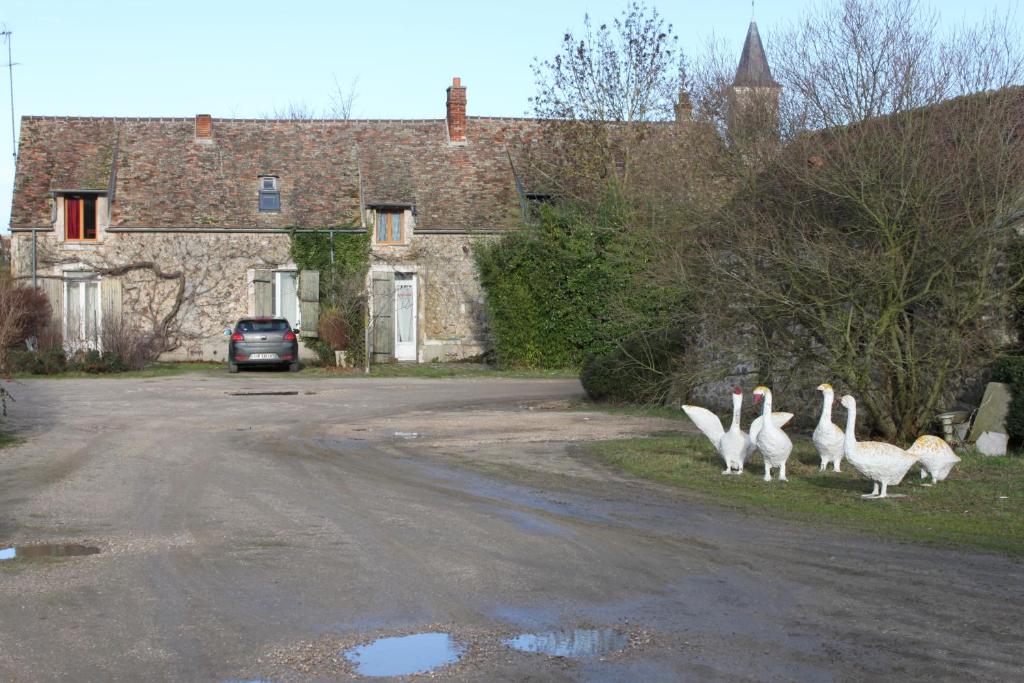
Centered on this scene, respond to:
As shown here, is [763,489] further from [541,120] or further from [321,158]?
[321,158]

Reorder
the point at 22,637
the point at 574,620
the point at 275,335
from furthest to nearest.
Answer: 1. the point at 275,335
2. the point at 574,620
3. the point at 22,637

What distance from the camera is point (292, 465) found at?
13641mm

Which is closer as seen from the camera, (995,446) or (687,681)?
(687,681)

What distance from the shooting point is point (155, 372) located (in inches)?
1205

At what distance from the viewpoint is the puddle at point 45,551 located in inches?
332

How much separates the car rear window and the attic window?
19.0 feet

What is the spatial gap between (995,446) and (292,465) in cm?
831

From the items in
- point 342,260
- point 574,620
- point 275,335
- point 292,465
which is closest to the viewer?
point 574,620

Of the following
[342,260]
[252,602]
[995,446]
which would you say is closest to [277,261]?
[342,260]

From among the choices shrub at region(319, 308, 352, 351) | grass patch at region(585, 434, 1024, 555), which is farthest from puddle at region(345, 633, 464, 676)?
shrub at region(319, 308, 352, 351)

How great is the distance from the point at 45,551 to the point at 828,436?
25.9ft

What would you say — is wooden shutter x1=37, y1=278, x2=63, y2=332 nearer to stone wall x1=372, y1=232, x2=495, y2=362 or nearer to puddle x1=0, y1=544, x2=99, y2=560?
stone wall x1=372, y1=232, x2=495, y2=362

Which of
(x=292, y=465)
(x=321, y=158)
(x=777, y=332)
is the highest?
(x=321, y=158)

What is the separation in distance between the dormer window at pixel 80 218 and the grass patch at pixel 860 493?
79.8 feet
